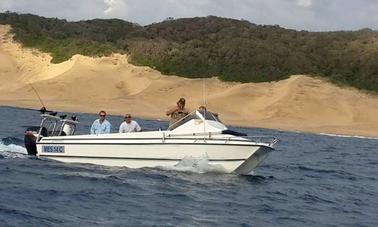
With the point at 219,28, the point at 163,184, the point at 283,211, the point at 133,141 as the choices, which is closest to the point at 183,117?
the point at 133,141

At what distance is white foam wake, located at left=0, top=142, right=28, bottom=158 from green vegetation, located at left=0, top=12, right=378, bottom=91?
3378cm

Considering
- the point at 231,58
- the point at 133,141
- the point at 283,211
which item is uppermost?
the point at 231,58

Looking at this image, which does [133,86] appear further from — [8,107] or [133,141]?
[133,141]

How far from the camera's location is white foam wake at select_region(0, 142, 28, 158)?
22.3 meters

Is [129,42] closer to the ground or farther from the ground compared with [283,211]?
farther from the ground

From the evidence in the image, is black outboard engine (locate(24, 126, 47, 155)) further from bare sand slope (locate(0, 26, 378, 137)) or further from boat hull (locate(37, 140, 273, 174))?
bare sand slope (locate(0, 26, 378, 137))

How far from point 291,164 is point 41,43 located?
42860 millimetres

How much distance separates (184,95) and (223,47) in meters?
8.95

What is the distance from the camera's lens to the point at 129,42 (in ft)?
209

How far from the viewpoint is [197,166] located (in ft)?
64.0

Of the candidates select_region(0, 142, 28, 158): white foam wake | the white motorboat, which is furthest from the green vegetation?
the white motorboat

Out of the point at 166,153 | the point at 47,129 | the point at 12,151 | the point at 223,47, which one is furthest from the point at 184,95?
the point at 166,153

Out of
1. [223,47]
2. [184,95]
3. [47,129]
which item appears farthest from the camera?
[223,47]

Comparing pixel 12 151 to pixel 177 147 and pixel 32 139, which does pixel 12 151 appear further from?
pixel 177 147
